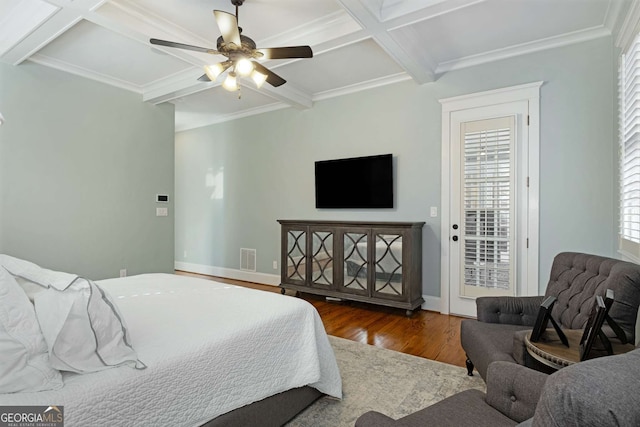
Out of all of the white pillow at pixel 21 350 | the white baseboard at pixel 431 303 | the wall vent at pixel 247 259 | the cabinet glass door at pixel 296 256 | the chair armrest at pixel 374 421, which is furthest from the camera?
the wall vent at pixel 247 259

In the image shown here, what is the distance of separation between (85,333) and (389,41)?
2.88m

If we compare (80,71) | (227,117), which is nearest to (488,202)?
(227,117)

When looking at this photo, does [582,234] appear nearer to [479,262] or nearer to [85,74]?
[479,262]

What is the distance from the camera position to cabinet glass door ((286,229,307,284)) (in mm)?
4383

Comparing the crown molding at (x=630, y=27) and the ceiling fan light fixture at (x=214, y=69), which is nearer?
the crown molding at (x=630, y=27)

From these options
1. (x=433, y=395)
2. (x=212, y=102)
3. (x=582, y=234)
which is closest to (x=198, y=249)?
(x=212, y=102)

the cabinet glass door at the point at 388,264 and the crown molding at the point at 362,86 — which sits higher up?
the crown molding at the point at 362,86

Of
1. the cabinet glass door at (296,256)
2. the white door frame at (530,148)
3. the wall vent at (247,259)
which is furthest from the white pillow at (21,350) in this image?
the wall vent at (247,259)

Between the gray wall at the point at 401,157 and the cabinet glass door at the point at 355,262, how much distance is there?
1.48 ft

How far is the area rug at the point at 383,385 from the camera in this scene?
185 cm

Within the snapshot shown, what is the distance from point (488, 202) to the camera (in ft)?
11.4

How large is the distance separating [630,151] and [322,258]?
298 centimetres

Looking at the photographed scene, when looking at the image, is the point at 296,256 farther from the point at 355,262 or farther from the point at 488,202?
the point at 488,202

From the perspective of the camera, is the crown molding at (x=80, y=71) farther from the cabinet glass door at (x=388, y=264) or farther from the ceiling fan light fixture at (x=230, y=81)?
the cabinet glass door at (x=388, y=264)
